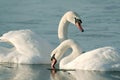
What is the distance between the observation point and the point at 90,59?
12344mm

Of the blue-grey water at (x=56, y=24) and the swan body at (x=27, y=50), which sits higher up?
the swan body at (x=27, y=50)

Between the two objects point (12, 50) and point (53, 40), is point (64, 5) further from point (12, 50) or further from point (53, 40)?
point (12, 50)

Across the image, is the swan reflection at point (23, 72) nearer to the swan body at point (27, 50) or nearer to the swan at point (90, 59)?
the swan body at point (27, 50)

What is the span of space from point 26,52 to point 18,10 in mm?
6354

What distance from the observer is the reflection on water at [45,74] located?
11.9m

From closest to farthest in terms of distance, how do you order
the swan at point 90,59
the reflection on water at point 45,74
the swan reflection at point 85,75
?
the swan reflection at point 85,75
the reflection on water at point 45,74
the swan at point 90,59

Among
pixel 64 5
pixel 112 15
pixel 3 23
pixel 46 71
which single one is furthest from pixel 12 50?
pixel 64 5

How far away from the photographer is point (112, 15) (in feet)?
59.7

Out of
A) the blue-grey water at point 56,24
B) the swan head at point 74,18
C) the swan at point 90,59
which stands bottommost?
the blue-grey water at point 56,24

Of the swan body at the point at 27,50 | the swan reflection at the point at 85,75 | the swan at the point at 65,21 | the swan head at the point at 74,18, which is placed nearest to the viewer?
the swan reflection at the point at 85,75

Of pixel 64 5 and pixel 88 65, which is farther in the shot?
pixel 64 5

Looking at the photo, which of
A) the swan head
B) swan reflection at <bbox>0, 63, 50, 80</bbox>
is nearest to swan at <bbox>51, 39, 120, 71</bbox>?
swan reflection at <bbox>0, 63, 50, 80</bbox>

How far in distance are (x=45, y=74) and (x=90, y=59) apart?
0.94m

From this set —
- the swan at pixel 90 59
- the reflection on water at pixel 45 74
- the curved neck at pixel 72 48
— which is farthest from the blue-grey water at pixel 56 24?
the curved neck at pixel 72 48
